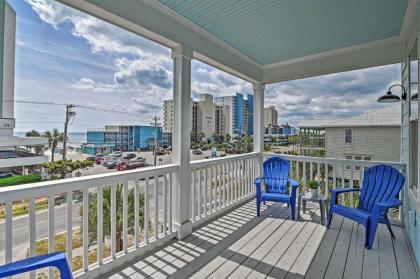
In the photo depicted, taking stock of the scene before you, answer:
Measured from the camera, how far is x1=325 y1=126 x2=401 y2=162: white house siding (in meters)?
3.54

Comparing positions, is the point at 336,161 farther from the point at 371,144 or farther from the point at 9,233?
the point at 9,233

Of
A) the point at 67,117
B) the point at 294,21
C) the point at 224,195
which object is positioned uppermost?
the point at 294,21

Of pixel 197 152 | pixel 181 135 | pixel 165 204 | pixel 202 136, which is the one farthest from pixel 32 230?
pixel 202 136

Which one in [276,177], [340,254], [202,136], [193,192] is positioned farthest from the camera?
[276,177]

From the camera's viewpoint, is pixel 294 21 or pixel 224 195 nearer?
pixel 294 21

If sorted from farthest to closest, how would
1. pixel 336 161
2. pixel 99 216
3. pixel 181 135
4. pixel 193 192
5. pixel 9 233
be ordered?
1. pixel 336 161
2. pixel 193 192
3. pixel 181 135
4. pixel 99 216
5. pixel 9 233

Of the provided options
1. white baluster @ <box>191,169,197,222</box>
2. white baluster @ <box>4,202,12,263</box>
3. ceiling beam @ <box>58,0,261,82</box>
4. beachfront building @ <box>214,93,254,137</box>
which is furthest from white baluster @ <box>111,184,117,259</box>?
beachfront building @ <box>214,93,254,137</box>

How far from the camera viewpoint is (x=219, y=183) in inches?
147

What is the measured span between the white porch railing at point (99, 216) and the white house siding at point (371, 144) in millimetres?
2973

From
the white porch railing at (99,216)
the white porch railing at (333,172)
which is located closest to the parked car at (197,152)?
the white porch railing at (99,216)

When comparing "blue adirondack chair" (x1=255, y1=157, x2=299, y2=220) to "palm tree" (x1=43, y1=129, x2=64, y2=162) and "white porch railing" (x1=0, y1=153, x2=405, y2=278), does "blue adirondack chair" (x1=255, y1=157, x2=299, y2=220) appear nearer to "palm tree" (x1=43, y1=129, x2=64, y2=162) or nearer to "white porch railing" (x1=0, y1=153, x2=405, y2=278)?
"white porch railing" (x1=0, y1=153, x2=405, y2=278)

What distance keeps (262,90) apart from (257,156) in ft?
4.71

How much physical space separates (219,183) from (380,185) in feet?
7.47

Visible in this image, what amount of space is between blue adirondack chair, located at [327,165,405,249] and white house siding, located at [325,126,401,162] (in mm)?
651
